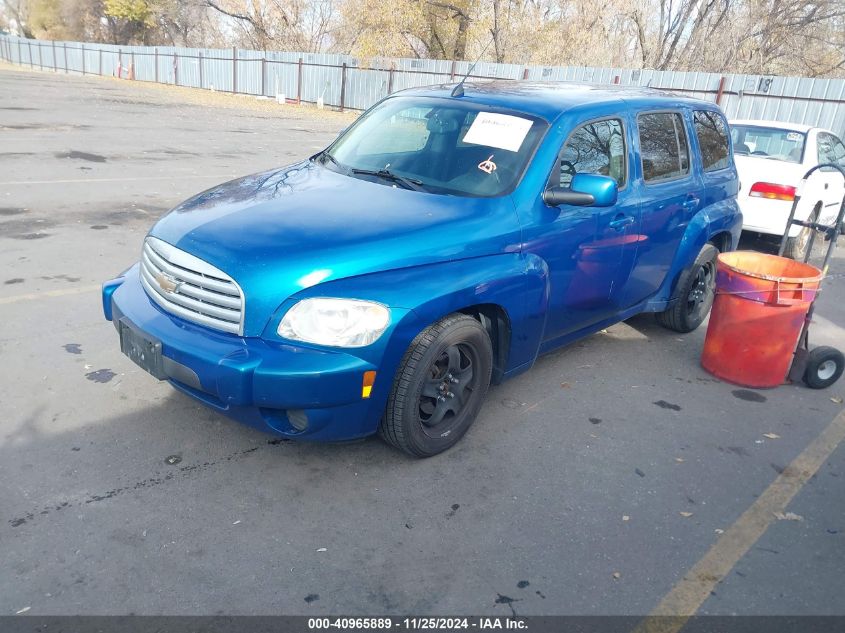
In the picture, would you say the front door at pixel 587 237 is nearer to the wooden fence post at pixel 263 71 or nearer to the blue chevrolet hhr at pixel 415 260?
the blue chevrolet hhr at pixel 415 260

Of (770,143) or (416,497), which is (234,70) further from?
(416,497)

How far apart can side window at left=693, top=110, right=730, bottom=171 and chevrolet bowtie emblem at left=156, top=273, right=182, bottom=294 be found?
13.8ft

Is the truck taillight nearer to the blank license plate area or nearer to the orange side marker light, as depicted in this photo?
the orange side marker light

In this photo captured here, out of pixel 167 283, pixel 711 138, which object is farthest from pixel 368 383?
pixel 711 138

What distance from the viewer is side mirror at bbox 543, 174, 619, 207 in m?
3.86

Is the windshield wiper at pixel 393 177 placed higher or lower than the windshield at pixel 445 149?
lower

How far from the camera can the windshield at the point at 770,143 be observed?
8.94 meters

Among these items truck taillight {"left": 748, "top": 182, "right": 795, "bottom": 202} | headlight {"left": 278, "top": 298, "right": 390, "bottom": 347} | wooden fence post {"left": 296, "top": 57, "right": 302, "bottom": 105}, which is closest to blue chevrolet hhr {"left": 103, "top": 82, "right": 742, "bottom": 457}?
headlight {"left": 278, "top": 298, "right": 390, "bottom": 347}

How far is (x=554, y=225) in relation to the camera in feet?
13.0

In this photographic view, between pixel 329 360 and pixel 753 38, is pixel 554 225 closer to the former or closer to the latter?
pixel 329 360

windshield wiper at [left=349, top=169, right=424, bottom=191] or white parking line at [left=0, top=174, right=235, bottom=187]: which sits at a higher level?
windshield wiper at [left=349, top=169, right=424, bottom=191]

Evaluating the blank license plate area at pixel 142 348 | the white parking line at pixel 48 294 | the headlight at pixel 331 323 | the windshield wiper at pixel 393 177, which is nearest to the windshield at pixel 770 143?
the windshield wiper at pixel 393 177

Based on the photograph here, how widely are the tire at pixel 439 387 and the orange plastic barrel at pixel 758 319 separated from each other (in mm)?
2067

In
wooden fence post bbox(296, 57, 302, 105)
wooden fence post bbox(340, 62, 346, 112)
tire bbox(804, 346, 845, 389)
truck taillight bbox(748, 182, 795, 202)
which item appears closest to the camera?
tire bbox(804, 346, 845, 389)
